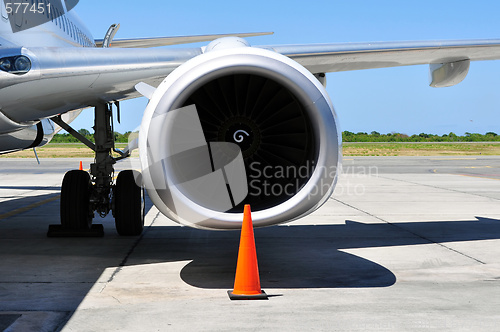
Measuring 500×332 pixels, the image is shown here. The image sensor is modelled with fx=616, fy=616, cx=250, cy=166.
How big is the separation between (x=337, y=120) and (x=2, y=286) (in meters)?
3.04

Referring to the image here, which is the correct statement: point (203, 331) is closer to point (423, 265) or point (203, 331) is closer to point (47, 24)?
point (423, 265)

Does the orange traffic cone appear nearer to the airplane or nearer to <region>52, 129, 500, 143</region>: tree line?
the airplane

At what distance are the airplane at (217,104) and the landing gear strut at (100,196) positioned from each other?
0.72 m

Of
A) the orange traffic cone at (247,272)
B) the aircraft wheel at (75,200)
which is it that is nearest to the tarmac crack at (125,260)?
the aircraft wheel at (75,200)

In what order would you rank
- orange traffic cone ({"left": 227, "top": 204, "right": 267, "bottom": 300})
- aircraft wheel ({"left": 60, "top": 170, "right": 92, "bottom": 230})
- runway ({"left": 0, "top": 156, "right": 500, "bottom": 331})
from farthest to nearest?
aircraft wheel ({"left": 60, "top": 170, "right": 92, "bottom": 230})
orange traffic cone ({"left": 227, "top": 204, "right": 267, "bottom": 300})
runway ({"left": 0, "top": 156, "right": 500, "bottom": 331})

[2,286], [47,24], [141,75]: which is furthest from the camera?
[47,24]

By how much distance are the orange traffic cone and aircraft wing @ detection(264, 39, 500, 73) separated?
208cm

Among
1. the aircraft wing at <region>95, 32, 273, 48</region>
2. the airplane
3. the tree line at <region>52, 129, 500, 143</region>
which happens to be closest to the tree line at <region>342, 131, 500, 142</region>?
the tree line at <region>52, 129, 500, 143</region>

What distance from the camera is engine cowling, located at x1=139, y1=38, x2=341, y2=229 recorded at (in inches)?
187

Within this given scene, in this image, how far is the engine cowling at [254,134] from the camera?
4.74m

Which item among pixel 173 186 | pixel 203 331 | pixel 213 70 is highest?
pixel 213 70

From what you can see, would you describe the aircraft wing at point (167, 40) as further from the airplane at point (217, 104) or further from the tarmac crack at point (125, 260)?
the tarmac crack at point (125, 260)

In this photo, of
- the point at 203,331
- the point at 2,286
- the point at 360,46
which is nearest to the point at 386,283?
the point at 203,331

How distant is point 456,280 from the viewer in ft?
17.7
